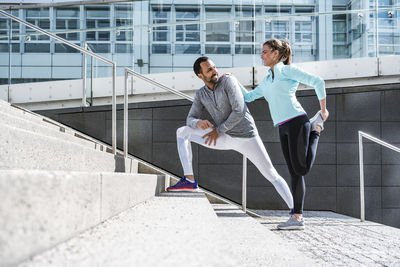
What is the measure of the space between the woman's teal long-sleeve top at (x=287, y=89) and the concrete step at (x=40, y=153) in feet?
4.58

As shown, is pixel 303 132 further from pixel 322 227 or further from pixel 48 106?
pixel 48 106

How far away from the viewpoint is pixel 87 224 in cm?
112

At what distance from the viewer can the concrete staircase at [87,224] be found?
77cm

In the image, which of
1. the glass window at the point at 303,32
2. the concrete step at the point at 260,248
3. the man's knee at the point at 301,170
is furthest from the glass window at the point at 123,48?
the concrete step at the point at 260,248

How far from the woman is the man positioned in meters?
0.14

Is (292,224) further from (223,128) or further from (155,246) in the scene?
(155,246)

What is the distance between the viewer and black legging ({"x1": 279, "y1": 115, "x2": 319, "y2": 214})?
120 inches

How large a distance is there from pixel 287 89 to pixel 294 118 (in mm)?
230

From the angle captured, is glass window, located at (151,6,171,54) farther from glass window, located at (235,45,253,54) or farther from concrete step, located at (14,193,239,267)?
concrete step, located at (14,193,239,267)

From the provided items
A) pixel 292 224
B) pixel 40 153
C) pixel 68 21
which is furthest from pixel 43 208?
pixel 68 21

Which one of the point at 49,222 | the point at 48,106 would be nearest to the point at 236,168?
the point at 48,106

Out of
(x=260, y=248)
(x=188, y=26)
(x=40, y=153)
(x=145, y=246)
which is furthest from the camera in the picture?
(x=188, y=26)

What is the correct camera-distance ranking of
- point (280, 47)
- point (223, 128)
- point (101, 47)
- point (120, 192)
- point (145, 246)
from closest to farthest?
point (145, 246), point (120, 192), point (223, 128), point (280, 47), point (101, 47)

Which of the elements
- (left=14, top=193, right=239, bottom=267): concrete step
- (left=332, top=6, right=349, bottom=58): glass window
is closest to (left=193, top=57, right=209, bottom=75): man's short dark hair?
(left=14, top=193, right=239, bottom=267): concrete step
